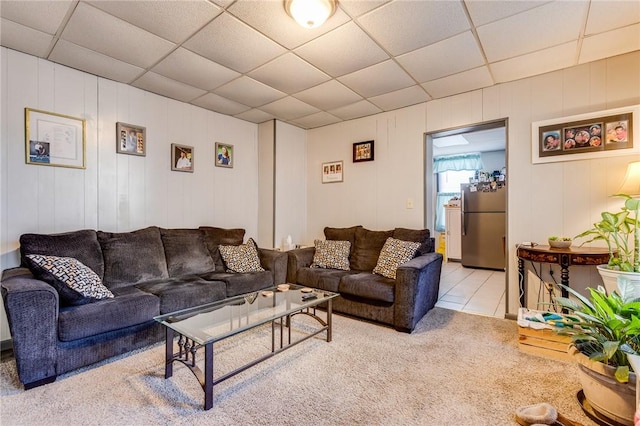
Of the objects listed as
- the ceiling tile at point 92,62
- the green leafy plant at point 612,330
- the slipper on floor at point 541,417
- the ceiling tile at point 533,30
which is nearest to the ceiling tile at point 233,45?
the ceiling tile at point 92,62

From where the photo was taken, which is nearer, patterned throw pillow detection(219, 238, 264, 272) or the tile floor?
patterned throw pillow detection(219, 238, 264, 272)

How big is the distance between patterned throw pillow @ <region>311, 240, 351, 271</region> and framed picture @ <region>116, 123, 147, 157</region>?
223cm

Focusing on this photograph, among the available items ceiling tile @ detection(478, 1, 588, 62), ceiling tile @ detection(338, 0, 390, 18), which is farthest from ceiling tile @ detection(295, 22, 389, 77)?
ceiling tile @ detection(478, 1, 588, 62)

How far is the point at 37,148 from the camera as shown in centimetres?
257

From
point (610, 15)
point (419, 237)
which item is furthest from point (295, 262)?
point (610, 15)

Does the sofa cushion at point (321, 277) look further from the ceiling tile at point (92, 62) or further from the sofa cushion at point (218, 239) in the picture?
the ceiling tile at point (92, 62)

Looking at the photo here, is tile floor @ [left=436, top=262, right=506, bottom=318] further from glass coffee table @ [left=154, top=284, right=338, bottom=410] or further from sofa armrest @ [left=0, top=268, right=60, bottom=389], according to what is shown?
sofa armrest @ [left=0, top=268, right=60, bottom=389]

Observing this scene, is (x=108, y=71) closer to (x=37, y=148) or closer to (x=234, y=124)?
(x=37, y=148)

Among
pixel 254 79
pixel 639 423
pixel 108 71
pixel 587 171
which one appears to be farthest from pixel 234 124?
pixel 639 423

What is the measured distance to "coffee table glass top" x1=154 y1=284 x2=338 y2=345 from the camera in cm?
179

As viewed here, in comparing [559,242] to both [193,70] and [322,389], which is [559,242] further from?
[193,70]

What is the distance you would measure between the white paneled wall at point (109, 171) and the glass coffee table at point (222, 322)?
Result: 5.16 ft

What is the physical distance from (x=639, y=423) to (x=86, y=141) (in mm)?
4023

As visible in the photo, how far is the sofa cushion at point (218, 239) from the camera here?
3.47 m
